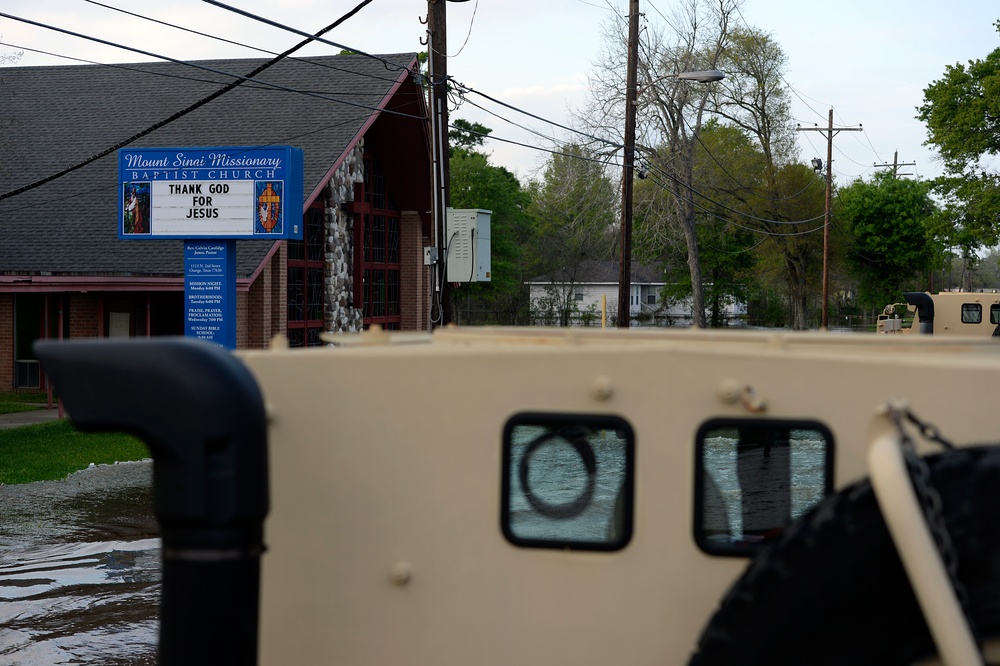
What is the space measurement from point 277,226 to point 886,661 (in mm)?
15865

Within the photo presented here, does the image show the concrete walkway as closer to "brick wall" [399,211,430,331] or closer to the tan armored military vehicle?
"brick wall" [399,211,430,331]

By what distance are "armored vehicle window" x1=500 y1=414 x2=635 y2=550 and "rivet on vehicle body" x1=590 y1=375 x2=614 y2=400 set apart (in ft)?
0.21

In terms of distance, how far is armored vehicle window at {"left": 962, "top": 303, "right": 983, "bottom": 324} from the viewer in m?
30.0

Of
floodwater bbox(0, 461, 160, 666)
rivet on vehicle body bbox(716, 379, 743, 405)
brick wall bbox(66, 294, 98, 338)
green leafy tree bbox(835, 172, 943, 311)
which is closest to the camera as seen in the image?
rivet on vehicle body bbox(716, 379, 743, 405)

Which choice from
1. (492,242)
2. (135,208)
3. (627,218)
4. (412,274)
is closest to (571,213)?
(492,242)

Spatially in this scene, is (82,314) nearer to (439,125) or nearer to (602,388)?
(439,125)

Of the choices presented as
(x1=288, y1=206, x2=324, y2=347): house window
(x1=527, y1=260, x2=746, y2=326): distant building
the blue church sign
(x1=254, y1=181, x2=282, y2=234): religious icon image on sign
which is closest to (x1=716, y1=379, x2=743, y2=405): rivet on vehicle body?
the blue church sign

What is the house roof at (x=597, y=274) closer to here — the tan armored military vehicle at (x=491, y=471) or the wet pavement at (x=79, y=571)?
the wet pavement at (x=79, y=571)

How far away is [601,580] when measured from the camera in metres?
3.00

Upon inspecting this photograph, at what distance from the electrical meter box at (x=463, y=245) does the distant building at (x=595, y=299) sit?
40112 millimetres

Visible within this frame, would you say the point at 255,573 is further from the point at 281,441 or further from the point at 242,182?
the point at 242,182

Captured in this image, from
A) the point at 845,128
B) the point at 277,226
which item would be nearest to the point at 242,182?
the point at 277,226

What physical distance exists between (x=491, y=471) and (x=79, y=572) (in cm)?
794

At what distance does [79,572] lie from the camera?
32.2ft
